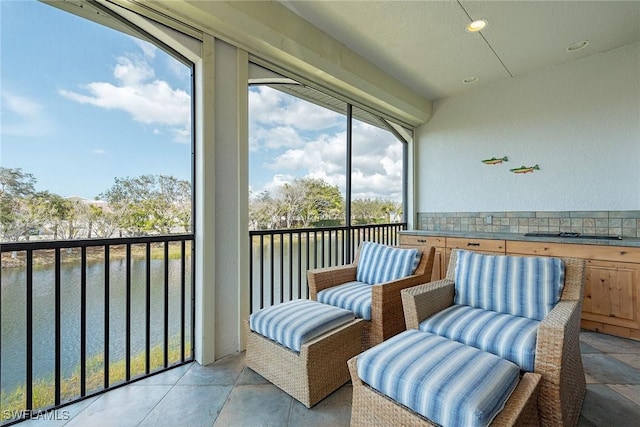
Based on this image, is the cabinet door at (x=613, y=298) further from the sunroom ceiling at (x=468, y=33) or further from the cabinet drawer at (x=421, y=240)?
the sunroom ceiling at (x=468, y=33)

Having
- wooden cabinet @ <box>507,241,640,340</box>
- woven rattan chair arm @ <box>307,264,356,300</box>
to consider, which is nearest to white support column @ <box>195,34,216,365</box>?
woven rattan chair arm @ <box>307,264,356,300</box>

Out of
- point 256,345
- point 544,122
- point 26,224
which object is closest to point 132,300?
point 26,224

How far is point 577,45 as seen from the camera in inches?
116

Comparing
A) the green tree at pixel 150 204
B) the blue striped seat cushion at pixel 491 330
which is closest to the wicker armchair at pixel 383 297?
the blue striped seat cushion at pixel 491 330

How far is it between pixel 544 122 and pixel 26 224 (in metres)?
4.84

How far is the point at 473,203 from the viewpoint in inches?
157

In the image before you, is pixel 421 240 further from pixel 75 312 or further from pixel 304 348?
pixel 75 312

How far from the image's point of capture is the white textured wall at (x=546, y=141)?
300cm

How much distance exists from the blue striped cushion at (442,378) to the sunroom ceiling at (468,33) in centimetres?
255

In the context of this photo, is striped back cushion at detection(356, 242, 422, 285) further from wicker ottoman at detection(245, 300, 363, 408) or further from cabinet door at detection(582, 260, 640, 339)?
cabinet door at detection(582, 260, 640, 339)

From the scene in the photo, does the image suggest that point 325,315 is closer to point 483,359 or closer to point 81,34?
point 483,359

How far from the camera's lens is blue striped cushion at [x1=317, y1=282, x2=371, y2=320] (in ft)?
6.84

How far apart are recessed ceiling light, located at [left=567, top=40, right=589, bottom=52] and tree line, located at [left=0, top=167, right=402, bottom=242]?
9.98ft

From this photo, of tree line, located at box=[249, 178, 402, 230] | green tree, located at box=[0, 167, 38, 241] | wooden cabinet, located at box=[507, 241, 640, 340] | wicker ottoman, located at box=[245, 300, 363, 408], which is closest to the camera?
green tree, located at box=[0, 167, 38, 241]
